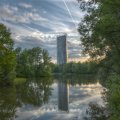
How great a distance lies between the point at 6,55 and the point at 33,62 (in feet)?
292

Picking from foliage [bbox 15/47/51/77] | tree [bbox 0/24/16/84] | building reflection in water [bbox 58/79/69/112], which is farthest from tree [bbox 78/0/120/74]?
foliage [bbox 15/47/51/77]

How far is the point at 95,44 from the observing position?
33625 mm

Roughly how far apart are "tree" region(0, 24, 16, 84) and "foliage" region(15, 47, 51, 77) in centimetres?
5963

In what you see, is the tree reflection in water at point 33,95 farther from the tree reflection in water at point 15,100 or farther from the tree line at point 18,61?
the tree line at point 18,61

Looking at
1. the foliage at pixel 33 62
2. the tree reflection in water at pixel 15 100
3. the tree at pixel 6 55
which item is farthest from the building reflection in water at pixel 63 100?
the foliage at pixel 33 62

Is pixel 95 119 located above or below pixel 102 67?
below

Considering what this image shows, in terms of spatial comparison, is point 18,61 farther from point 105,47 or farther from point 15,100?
point 105,47

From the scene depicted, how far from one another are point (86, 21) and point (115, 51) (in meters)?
4.27

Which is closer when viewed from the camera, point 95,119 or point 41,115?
point 95,119

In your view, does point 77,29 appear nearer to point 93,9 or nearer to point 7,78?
point 93,9

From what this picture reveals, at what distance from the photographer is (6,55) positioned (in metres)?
70.9

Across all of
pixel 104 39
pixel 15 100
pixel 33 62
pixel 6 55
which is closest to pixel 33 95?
pixel 15 100

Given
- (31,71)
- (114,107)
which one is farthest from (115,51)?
(31,71)

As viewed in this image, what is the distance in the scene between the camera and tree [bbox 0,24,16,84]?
229 feet
